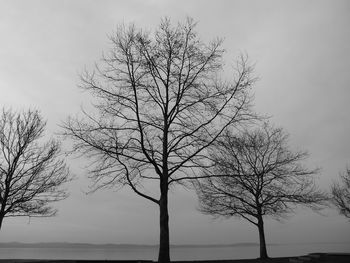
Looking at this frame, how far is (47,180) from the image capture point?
2331cm

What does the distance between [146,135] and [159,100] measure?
7.04 ft

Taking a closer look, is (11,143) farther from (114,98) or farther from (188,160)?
(188,160)

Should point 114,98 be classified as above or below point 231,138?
above

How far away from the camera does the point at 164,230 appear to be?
17.5 metres

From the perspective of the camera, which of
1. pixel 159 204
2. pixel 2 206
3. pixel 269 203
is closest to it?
pixel 159 204

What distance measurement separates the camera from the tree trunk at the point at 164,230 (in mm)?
17141

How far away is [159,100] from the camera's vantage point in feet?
66.0

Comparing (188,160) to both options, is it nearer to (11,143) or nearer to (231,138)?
(231,138)

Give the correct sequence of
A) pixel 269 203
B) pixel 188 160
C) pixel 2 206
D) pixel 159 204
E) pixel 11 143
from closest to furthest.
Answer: pixel 159 204 → pixel 188 160 → pixel 2 206 → pixel 11 143 → pixel 269 203

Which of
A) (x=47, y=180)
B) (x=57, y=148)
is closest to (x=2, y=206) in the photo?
(x=47, y=180)

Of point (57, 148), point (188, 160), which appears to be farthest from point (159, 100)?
point (57, 148)

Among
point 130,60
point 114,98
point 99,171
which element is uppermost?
point 130,60

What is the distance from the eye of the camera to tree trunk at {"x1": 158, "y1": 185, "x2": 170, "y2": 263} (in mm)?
17141

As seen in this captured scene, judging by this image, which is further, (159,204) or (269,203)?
(269,203)
